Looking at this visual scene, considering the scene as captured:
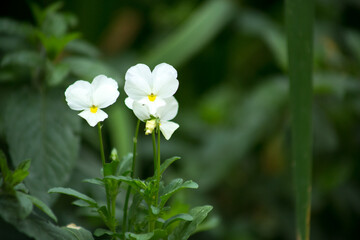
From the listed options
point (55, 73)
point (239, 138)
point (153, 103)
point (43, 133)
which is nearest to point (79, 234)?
point (153, 103)

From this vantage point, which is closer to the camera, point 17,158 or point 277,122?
point 17,158

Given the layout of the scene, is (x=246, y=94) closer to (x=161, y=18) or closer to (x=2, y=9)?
(x=161, y=18)

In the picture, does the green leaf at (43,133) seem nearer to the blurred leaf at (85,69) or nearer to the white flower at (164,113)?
the blurred leaf at (85,69)

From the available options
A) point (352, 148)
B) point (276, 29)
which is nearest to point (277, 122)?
point (352, 148)

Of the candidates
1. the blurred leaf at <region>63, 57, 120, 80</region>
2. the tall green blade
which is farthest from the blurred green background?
the tall green blade

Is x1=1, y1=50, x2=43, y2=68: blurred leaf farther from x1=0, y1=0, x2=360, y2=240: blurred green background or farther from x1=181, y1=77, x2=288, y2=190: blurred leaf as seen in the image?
x1=181, y1=77, x2=288, y2=190: blurred leaf

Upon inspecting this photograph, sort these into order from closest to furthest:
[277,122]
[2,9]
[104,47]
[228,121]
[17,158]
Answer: [17,158]
[2,9]
[277,122]
[228,121]
[104,47]
